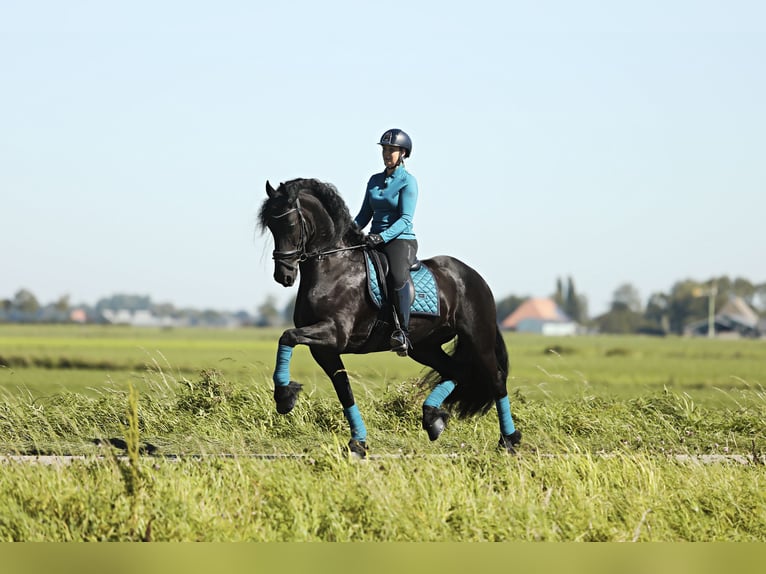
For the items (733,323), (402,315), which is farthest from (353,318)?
(733,323)

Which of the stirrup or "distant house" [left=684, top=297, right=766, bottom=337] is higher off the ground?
the stirrup

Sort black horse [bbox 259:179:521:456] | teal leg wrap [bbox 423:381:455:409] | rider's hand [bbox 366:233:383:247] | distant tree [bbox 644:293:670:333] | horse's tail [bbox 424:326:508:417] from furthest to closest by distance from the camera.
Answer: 1. distant tree [bbox 644:293:670:333]
2. horse's tail [bbox 424:326:508:417]
3. teal leg wrap [bbox 423:381:455:409]
4. rider's hand [bbox 366:233:383:247]
5. black horse [bbox 259:179:521:456]

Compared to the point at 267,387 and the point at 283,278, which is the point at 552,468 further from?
the point at 267,387

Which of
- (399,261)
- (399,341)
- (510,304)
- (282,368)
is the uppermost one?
(399,261)

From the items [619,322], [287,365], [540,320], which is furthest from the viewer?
[540,320]

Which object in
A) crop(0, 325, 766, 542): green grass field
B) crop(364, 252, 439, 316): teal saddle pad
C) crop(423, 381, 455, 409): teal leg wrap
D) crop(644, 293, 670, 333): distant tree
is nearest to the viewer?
crop(0, 325, 766, 542): green grass field

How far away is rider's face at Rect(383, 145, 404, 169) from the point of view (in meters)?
10.1

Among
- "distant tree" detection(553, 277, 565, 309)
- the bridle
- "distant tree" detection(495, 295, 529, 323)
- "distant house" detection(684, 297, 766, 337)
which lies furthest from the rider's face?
"distant tree" detection(553, 277, 565, 309)

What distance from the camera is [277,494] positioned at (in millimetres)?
8031

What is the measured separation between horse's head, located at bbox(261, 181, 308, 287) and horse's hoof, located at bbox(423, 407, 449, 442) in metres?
2.02

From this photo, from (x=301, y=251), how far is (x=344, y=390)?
5.01 feet

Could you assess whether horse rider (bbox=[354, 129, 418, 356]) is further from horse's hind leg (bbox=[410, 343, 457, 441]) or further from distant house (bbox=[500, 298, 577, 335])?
distant house (bbox=[500, 298, 577, 335])

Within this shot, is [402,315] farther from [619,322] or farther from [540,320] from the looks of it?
[619,322]

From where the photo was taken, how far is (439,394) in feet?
34.9
